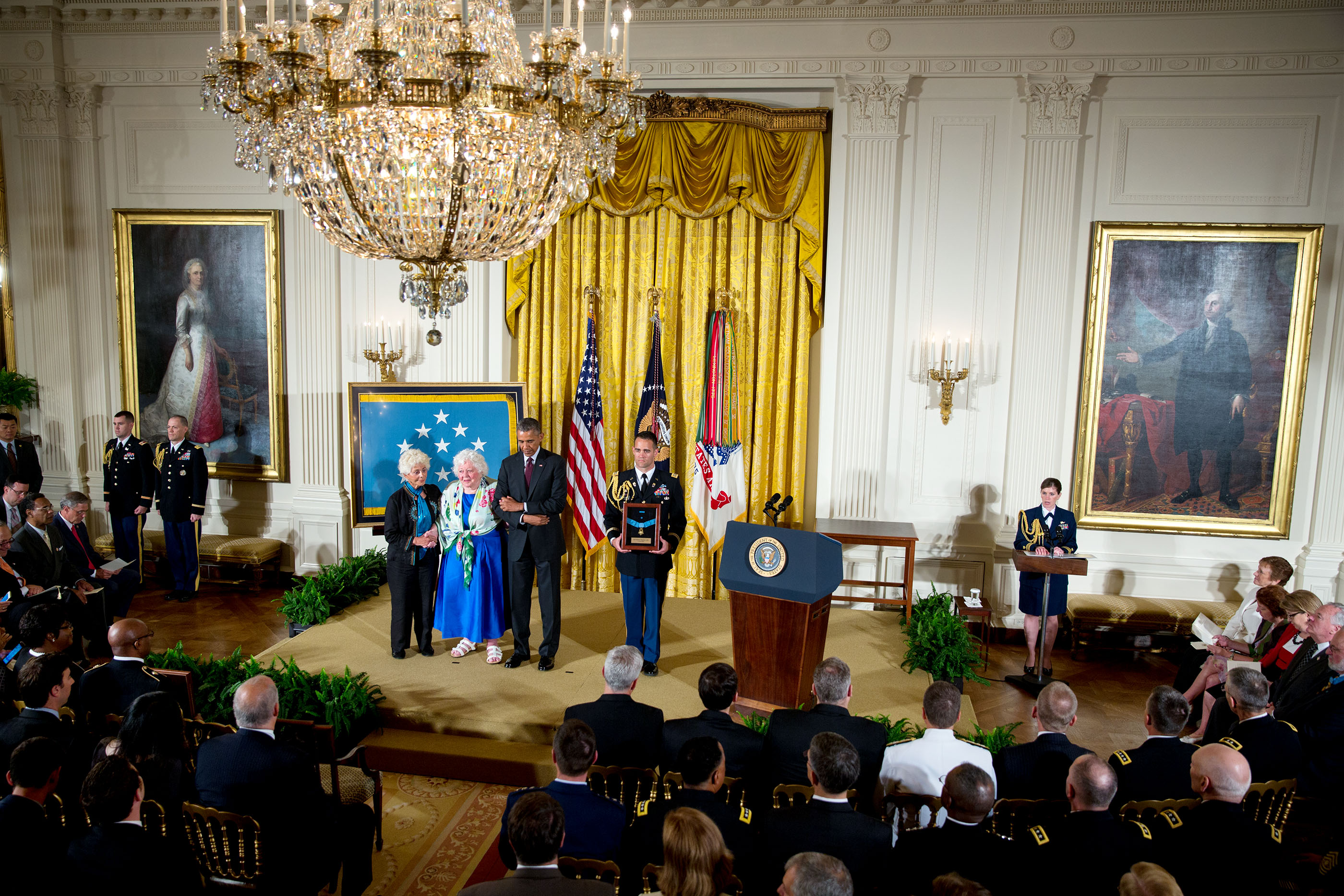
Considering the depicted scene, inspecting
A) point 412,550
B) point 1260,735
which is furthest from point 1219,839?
point 412,550

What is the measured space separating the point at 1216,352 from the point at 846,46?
13.4 feet

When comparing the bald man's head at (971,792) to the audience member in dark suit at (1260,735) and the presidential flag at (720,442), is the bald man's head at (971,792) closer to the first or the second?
the audience member in dark suit at (1260,735)

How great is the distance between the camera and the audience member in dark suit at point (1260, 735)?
3.99 m

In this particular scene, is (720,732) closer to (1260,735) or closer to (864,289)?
(1260,735)

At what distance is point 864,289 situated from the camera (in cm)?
796

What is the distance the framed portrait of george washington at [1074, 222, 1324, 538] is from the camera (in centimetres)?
752

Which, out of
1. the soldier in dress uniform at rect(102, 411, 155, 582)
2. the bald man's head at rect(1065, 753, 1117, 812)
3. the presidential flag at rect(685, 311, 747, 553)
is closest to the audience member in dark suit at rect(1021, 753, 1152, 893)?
the bald man's head at rect(1065, 753, 1117, 812)

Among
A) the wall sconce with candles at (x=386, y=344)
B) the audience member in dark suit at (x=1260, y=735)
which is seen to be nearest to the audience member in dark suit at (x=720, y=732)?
the audience member in dark suit at (x=1260, y=735)

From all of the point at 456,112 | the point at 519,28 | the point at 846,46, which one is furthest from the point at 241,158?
the point at 846,46

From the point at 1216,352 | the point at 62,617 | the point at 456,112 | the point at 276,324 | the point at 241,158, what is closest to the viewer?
the point at 456,112

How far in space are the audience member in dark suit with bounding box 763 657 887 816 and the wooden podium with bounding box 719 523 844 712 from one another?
1315 millimetres

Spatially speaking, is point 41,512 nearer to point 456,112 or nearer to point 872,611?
point 456,112

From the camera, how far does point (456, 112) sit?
3.68 metres

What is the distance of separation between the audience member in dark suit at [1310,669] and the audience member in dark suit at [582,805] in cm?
359
